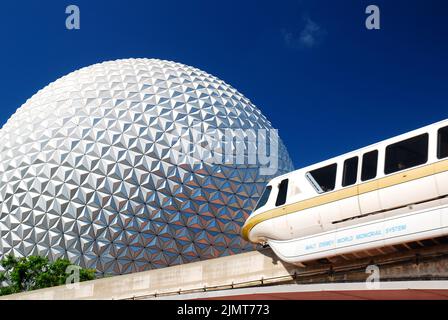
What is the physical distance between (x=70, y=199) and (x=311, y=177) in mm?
22224

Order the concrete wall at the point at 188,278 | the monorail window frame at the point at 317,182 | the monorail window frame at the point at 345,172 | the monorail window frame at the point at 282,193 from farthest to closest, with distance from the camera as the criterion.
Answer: the concrete wall at the point at 188,278
the monorail window frame at the point at 282,193
the monorail window frame at the point at 317,182
the monorail window frame at the point at 345,172

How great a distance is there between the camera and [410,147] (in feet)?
37.8

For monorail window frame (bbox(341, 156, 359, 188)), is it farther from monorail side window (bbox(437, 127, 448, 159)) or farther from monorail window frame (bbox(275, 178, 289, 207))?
monorail side window (bbox(437, 127, 448, 159))

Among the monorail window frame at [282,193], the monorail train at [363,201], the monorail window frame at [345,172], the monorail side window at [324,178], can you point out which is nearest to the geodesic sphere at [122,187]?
the monorail train at [363,201]

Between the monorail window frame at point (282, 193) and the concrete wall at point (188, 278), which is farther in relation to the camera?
the concrete wall at point (188, 278)

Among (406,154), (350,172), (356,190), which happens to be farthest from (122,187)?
(406,154)

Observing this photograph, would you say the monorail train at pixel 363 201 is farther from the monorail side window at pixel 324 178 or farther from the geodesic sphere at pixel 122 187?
the geodesic sphere at pixel 122 187

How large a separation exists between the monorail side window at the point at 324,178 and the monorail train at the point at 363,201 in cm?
2

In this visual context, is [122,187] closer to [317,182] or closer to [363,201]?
[317,182]

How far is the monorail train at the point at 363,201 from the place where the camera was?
10727 millimetres

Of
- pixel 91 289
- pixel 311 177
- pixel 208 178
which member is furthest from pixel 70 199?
pixel 311 177

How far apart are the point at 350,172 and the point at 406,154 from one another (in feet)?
4.52

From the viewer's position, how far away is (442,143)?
1085 centimetres

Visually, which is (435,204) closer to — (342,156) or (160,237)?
(342,156)
